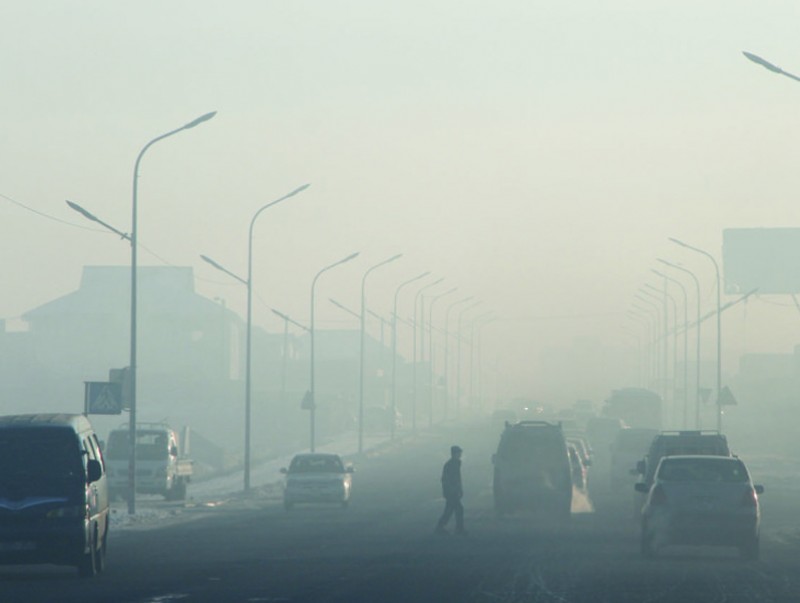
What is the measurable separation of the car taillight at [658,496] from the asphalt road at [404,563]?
37.6 inches

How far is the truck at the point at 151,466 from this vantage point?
51.7 meters

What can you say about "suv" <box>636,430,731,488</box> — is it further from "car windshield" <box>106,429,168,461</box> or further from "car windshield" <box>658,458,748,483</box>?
"car windshield" <box>106,429,168,461</box>

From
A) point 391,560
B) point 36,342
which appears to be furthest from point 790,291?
point 391,560

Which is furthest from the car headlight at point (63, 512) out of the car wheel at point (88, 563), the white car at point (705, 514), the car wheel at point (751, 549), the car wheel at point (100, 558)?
the car wheel at point (751, 549)

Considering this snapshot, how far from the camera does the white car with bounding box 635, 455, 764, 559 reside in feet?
92.3

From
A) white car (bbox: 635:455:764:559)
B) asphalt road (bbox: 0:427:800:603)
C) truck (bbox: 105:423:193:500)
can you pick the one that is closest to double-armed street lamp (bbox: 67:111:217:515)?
asphalt road (bbox: 0:427:800:603)

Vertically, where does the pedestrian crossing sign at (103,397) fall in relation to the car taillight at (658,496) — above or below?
above

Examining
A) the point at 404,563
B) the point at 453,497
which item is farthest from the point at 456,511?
the point at 404,563

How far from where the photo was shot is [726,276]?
422 feet

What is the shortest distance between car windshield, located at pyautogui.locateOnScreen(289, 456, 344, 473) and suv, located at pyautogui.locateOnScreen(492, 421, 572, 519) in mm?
7111

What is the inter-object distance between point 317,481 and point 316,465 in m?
1.35

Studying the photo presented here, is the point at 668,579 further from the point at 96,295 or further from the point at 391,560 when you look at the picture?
the point at 96,295

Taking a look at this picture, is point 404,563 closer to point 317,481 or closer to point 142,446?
point 317,481

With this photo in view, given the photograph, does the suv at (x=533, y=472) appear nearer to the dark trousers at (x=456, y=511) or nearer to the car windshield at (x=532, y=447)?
the car windshield at (x=532, y=447)
